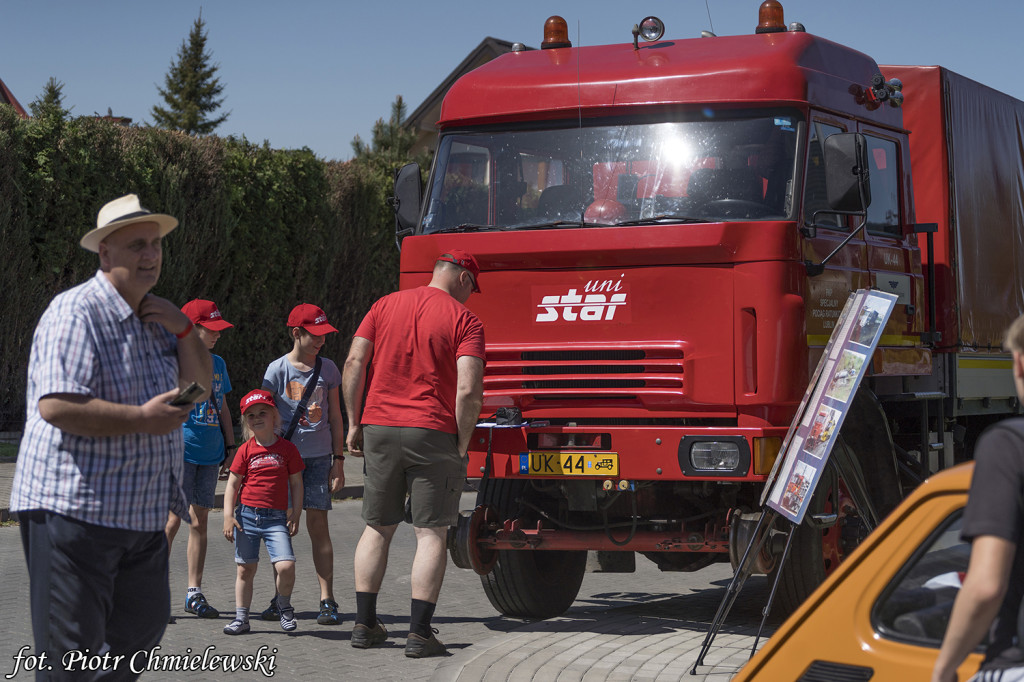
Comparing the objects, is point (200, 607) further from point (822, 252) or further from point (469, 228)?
point (822, 252)

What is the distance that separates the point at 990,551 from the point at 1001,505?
0.30 feet

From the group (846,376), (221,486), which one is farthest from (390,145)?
(846,376)

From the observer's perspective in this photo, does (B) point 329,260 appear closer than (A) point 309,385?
No

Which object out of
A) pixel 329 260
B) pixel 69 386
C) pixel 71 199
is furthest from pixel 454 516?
pixel 329 260

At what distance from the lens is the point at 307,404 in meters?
7.86

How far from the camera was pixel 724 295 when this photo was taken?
7.13 metres

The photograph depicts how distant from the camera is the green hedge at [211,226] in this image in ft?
53.3

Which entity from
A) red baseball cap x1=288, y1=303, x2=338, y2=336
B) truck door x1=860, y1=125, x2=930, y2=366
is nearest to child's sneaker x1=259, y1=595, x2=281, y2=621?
red baseball cap x1=288, y1=303, x2=338, y2=336

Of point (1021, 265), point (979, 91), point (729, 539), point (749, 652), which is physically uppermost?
point (979, 91)

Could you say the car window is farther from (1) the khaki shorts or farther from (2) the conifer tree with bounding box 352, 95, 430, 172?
(2) the conifer tree with bounding box 352, 95, 430, 172

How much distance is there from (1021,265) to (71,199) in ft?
36.7

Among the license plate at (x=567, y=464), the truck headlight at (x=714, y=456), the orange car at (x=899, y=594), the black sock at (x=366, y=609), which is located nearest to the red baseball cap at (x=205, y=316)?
the black sock at (x=366, y=609)

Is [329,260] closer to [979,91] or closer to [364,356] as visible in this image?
[979,91]

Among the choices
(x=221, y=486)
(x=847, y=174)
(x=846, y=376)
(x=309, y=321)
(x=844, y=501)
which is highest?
(x=847, y=174)
